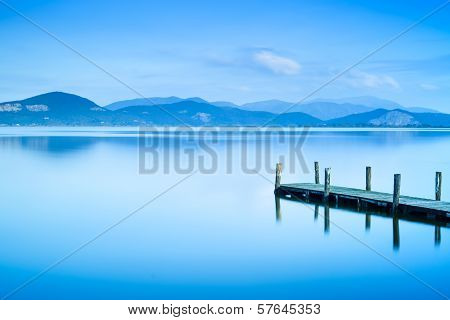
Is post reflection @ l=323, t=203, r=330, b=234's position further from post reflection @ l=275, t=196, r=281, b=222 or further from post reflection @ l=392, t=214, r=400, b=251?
post reflection @ l=392, t=214, r=400, b=251

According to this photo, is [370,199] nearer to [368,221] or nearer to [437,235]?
[368,221]

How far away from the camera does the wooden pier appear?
16.0 m

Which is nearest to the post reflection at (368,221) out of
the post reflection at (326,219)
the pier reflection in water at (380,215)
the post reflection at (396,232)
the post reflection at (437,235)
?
the pier reflection in water at (380,215)

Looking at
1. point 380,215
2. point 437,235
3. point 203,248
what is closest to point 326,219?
point 380,215

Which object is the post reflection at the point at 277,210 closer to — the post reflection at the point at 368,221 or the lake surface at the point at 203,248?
the lake surface at the point at 203,248

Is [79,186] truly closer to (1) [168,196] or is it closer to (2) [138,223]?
(1) [168,196]

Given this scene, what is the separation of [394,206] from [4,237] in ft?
38.4

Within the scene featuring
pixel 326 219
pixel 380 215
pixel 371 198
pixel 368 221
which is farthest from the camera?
pixel 371 198

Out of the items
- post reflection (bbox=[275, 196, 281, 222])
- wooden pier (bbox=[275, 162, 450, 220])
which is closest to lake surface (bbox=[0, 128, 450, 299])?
post reflection (bbox=[275, 196, 281, 222])

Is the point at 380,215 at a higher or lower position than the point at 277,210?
higher

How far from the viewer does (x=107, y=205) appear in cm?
2162

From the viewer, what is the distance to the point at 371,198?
17906 millimetres
